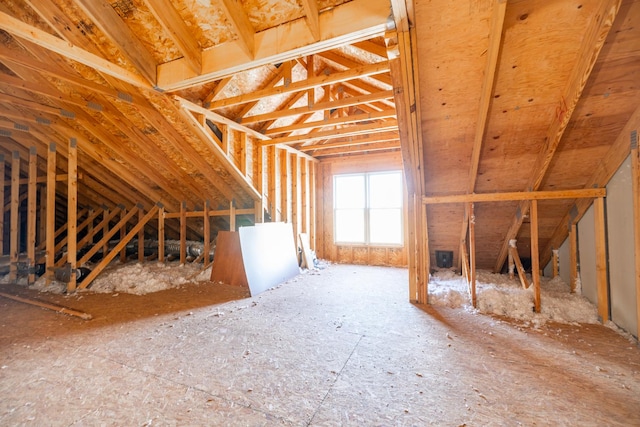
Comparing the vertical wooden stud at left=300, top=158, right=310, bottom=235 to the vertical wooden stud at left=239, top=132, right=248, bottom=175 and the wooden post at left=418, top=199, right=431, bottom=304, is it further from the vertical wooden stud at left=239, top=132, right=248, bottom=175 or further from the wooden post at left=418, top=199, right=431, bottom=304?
the wooden post at left=418, top=199, right=431, bottom=304

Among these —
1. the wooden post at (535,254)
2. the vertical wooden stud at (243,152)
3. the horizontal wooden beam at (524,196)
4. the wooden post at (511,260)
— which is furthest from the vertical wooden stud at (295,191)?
the wooden post at (535,254)

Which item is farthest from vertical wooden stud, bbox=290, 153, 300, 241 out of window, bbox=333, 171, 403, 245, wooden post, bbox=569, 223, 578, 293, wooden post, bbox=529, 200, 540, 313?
wooden post, bbox=569, 223, 578, 293

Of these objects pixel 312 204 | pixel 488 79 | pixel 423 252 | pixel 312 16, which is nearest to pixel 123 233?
pixel 312 204

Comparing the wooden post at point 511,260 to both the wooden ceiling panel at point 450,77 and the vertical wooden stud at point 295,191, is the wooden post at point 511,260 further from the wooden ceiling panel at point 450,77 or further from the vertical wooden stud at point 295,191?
the vertical wooden stud at point 295,191

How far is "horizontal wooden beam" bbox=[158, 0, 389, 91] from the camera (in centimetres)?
176

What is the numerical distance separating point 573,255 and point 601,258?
0.61 metres

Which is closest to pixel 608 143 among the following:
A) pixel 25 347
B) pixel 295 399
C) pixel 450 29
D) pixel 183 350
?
pixel 450 29

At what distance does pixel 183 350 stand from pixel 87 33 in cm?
299

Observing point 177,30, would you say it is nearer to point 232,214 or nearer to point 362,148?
point 232,214

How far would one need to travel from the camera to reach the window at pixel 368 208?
18.7 ft

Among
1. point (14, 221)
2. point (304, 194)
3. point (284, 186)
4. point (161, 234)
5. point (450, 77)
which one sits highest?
point (450, 77)

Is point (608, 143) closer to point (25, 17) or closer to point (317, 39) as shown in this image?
point (317, 39)

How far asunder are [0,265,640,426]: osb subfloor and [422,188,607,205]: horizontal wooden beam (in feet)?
4.01

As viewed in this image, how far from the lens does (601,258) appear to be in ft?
7.69
